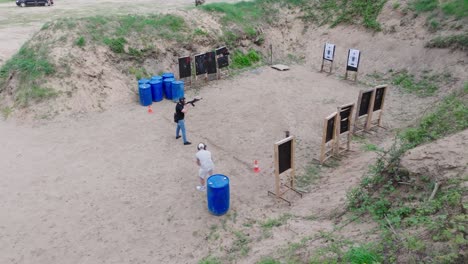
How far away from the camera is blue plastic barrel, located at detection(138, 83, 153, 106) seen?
15680 mm

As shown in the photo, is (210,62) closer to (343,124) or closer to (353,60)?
(353,60)

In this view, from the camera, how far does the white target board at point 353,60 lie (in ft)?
59.5

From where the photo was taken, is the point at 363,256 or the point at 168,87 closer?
the point at 363,256

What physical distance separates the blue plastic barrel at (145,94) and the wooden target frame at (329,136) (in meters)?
8.25

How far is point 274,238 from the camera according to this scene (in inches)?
303

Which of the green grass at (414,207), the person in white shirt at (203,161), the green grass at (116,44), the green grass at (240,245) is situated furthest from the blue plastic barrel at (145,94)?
the green grass at (414,207)

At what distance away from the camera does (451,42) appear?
17.5 metres

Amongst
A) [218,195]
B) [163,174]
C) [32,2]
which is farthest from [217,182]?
[32,2]

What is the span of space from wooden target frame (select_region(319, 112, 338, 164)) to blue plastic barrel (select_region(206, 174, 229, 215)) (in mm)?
3610

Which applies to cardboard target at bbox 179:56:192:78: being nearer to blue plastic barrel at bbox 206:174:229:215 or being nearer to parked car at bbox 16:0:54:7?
blue plastic barrel at bbox 206:174:229:215

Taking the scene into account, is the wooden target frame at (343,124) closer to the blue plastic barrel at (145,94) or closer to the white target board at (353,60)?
the white target board at (353,60)

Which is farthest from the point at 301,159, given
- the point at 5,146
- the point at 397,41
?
the point at 397,41

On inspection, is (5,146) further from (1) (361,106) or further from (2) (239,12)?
(2) (239,12)

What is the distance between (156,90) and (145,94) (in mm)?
682
